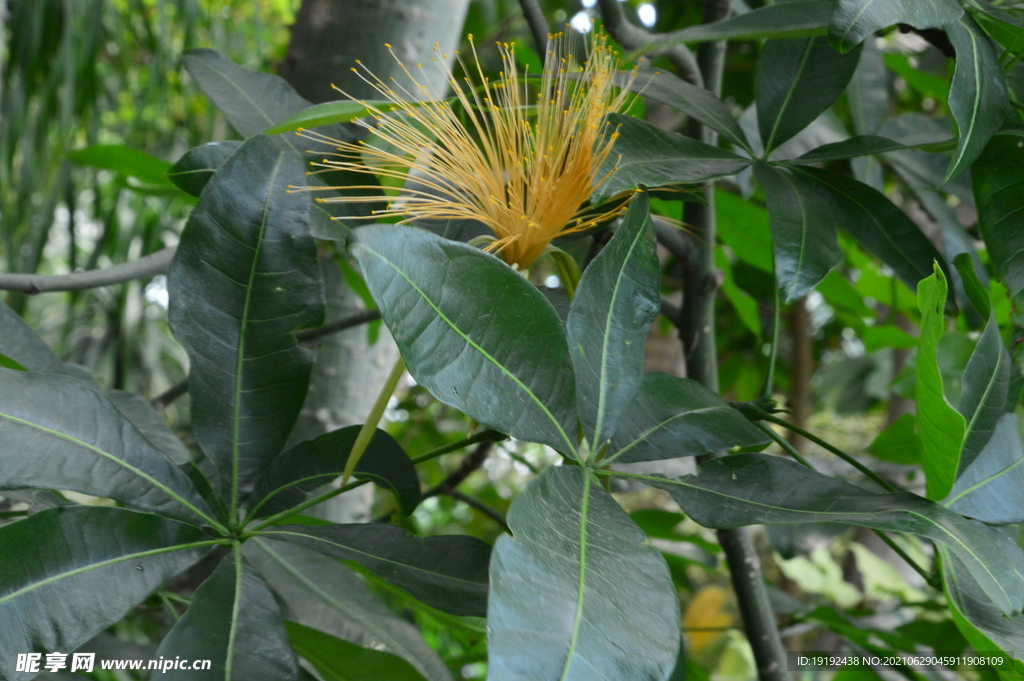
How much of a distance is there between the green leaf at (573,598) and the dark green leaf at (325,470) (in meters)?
0.12

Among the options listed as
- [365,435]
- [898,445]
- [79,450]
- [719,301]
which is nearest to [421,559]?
[365,435]

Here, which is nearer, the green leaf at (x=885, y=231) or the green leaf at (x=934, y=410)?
the green leaf at (x=934, y=410)

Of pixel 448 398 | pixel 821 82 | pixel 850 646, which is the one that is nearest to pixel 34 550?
pixel 448 398

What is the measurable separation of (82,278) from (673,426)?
38 cm

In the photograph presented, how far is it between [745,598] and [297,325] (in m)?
0.36

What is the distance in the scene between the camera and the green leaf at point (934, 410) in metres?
0.29

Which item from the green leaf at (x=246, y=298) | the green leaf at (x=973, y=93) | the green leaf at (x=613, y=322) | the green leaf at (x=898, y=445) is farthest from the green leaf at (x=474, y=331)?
the green leaf at (x=898, y=445)

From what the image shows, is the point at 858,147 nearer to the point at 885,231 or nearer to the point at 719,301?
the point at 885,231

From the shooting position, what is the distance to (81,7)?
168cm

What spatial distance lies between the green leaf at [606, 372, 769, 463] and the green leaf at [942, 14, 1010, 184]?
0.15m

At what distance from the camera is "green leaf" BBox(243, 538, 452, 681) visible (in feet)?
1.22

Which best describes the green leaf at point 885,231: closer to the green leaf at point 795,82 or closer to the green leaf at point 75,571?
the green leaf at point 795,82

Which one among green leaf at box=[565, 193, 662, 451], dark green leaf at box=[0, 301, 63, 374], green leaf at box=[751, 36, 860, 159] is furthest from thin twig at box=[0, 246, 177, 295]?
green leaf at box=[751, 36, 860, 159]

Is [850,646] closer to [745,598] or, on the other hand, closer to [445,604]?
[745,598]
